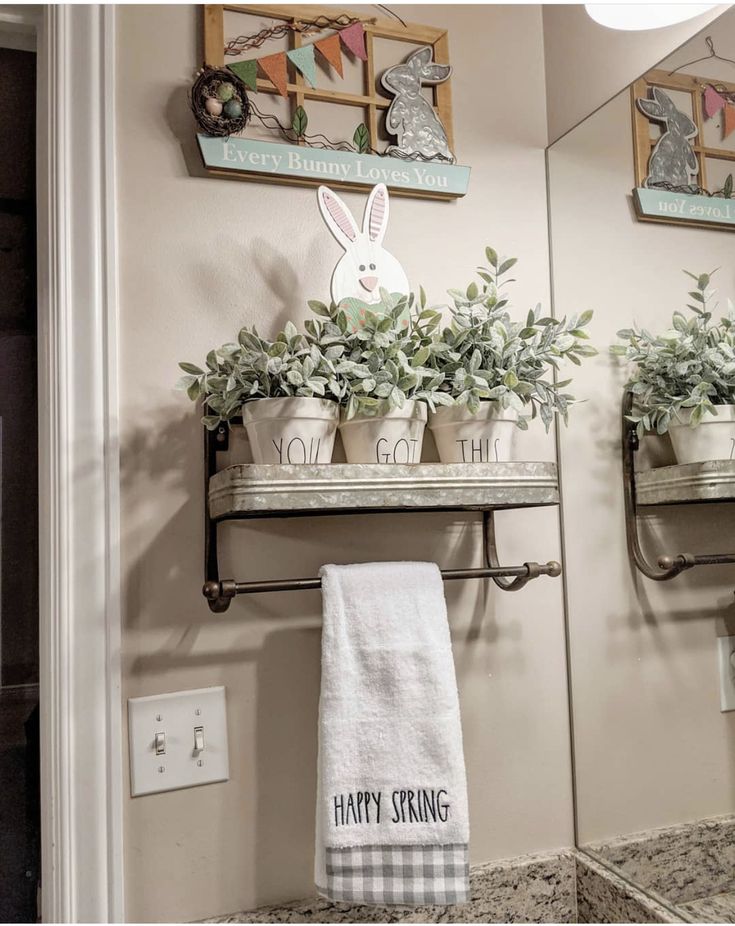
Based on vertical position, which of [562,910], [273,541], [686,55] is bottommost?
[562,910]

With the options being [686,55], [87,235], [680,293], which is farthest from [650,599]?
[87,235]

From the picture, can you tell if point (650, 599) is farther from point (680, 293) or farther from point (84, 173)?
point (84, 173)

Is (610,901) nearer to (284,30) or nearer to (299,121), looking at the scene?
(299,121)

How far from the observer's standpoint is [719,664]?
2.86 ft

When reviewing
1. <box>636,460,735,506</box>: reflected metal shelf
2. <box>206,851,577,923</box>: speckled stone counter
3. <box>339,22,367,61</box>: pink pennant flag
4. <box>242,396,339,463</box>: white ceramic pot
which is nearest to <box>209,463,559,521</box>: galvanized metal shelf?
<box>242,396,339,463</box>: white ceramic pot

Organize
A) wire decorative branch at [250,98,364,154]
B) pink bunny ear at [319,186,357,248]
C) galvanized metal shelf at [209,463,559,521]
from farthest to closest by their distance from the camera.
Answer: wire decorative branch at [250,98,364,154] → pink bunny ear at [319,186,357,248] → galvanized metal shelf at [209,463,559,521]

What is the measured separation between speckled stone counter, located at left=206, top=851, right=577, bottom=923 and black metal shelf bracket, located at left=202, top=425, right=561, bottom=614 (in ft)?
1.24

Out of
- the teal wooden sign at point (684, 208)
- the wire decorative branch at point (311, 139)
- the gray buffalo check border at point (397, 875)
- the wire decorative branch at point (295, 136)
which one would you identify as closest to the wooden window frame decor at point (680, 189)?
the teal wooden sign at point (684, 208)

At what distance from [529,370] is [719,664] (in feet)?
1.34

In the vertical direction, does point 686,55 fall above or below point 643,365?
above

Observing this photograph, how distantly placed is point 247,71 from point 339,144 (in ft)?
0.49

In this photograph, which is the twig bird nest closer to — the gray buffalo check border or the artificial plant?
the artificial plant

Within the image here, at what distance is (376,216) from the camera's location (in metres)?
0.94

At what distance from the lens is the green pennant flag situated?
38.9 inches
